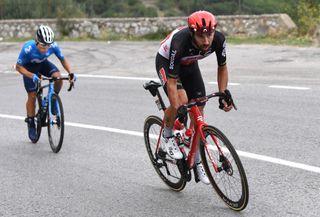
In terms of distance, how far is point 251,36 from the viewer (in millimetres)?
22453

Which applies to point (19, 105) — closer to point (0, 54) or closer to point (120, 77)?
point (120, 77)

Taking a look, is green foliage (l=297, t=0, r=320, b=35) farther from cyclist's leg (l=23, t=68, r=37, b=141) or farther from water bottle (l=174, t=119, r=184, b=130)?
water bottle (l=174, t=119, r=184, b=130)

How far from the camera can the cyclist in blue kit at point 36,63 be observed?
8.58 m

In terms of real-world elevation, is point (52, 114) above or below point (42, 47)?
below

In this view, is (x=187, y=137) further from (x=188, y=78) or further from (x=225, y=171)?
(x=225, y=171)

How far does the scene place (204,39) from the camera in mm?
5742

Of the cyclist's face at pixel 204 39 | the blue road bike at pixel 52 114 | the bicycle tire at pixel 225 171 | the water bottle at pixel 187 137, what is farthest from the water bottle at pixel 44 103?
the cyclist's face at pixel 204 39

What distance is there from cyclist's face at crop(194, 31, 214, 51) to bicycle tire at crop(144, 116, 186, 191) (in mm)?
1329

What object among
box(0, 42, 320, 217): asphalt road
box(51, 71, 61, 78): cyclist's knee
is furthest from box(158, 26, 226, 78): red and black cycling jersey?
box(51, 71, 61, 78): cyclist's knee

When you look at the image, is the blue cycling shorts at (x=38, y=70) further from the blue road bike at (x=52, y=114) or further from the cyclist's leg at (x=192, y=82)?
the cyclist's leg at (x=192, y=82)

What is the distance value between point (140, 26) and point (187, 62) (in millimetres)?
18825

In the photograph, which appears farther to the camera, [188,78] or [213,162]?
[188,78]

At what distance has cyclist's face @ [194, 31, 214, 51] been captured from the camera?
572 cm

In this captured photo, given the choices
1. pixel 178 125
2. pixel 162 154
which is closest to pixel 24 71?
pixel 162 154
